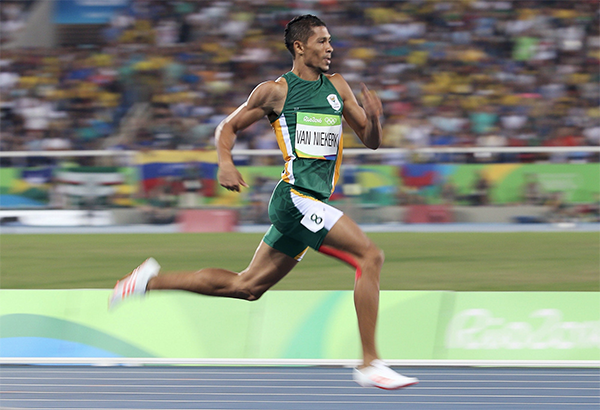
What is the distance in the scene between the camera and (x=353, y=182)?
1316 centimetres

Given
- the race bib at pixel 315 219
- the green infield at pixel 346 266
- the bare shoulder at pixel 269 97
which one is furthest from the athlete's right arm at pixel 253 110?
the green infield at pixel 346 266

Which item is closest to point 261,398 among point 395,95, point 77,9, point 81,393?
point 81,393

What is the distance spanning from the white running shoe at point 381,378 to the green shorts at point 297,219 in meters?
0.66

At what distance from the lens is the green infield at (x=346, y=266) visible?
28.7 feet

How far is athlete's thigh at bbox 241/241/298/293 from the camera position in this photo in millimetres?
4652

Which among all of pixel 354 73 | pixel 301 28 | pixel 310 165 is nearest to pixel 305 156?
pixel 310 165

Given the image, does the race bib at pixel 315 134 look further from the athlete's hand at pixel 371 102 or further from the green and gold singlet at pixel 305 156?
the athlete's hand at pixel 371 102

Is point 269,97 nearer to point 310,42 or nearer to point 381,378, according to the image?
point 310,42

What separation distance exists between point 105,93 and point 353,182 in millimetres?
5641

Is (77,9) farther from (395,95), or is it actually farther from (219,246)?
(219,246)

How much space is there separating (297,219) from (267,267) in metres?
0.38

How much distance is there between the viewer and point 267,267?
468 cm

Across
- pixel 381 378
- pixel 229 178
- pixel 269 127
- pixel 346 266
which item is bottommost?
pixel 346 266

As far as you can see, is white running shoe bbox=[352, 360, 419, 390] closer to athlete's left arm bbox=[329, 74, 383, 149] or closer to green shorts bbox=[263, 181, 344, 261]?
green shorts bbox=[263, 181, 344, 261]
